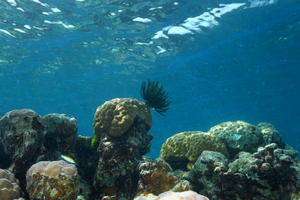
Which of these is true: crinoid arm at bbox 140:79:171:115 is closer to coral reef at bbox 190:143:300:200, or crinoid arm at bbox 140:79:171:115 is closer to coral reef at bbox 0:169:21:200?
coral reef at bbox 190:143:300:200

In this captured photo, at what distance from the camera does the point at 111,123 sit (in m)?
5.47

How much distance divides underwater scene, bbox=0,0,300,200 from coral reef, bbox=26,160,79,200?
0.02 m

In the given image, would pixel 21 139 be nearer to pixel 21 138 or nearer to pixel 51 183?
pixel 21 138

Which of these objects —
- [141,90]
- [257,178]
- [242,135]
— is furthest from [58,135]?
[242,135]

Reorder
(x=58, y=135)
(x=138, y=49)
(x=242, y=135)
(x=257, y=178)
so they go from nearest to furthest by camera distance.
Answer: (x=257, y=178) → (x=58, y=135) → (x=242, y=135) → (x=138, y=49)

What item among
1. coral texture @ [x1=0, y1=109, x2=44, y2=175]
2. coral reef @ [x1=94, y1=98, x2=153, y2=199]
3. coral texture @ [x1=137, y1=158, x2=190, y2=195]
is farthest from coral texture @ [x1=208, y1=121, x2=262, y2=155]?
coral texture @ [x1=0, y1=109, x2=44, y2=175]

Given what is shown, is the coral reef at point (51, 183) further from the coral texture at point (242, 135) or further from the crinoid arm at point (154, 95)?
the coral texture at point (242, 135)

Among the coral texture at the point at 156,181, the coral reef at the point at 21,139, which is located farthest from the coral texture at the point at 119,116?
the coral reef at the point at 21,139

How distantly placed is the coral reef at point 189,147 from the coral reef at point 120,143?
0.99 meters

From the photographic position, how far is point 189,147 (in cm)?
617

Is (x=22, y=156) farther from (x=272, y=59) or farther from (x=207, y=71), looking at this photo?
(x=272, y=59)

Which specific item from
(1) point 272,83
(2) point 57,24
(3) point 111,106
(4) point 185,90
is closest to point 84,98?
(4) point 185,90

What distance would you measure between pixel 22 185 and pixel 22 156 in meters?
0.64

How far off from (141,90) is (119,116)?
7.95 feet
